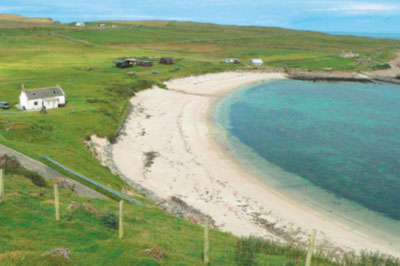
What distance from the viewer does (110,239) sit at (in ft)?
52.2

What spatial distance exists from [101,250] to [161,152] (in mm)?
37780

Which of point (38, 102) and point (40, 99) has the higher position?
point (40, 99)

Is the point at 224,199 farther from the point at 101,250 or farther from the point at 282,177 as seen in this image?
the point at 101,250

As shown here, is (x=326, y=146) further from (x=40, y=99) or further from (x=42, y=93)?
(x=42, y=93)

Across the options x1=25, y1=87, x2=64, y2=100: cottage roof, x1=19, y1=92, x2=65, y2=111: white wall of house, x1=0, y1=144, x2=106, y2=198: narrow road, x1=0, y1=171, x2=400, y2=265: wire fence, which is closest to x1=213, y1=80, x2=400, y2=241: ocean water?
x1=0, y1=171, x2=400, y2=265: wire fence

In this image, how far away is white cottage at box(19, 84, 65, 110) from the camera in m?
59.8

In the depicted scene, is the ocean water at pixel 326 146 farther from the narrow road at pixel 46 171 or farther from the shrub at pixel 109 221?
the shrub at pixel 109 221

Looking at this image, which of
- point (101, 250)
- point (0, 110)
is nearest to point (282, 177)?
point (101, 250)

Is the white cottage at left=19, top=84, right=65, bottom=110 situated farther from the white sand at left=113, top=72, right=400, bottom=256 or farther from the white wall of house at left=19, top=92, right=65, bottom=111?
the white sand at left=113, top=72, right=400, bottom=256

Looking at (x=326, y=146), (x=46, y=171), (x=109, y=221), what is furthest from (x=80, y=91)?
(x=109, y=221)

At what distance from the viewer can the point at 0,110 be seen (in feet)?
193

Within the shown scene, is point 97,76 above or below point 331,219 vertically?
above

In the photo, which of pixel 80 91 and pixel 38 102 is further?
pixel 80 91

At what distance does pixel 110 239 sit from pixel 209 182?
88.4ft
